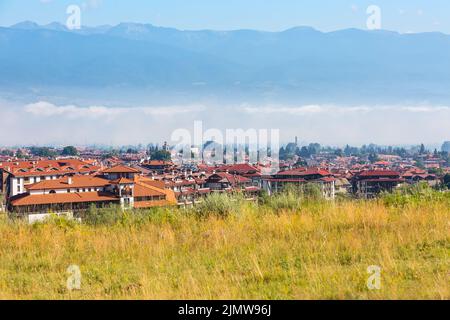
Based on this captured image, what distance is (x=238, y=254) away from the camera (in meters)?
8.19

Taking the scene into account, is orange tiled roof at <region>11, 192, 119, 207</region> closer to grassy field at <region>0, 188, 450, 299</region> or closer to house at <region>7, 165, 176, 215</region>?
house at <region>7, 165, 176, 215</region>

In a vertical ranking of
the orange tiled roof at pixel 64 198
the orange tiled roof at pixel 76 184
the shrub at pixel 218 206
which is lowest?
the orange tiled roof at pixel 64 198

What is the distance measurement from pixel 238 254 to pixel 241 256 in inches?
5.8

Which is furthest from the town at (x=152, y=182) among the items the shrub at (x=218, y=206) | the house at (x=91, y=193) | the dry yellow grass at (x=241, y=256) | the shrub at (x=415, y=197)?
the dry yellow grass at (x=241, y=256)

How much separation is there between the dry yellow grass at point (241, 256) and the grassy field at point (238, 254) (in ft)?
0.06

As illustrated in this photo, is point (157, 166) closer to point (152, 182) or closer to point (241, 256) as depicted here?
point (152, 182)

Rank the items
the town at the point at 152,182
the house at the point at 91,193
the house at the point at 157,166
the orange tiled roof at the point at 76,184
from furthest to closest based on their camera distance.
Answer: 1. the house at the point at 157,166
2. the orange tiled roof at the point at 76,184
3. the house at the point at 91,193
4. the town at the point at 152,182

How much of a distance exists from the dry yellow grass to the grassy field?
0.06ft

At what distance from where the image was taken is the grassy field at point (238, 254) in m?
6.27

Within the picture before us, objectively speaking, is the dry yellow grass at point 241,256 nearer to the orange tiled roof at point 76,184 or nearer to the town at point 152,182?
the town at point 152,182

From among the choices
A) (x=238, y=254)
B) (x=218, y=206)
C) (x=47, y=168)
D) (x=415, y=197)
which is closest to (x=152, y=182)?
(x=47, y=168)

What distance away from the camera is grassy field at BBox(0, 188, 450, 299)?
20.6ft
